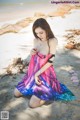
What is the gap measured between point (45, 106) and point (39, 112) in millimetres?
59

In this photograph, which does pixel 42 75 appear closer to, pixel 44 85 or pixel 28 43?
pixel 44 85

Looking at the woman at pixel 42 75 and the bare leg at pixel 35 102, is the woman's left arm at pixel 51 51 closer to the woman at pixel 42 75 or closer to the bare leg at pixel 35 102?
the woman at pixel 42 75

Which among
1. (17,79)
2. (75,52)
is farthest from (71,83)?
(17,79)

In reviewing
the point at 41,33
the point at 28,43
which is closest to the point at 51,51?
the point at 41,33

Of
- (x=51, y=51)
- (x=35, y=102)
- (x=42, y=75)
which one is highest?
(x=51, y=51)

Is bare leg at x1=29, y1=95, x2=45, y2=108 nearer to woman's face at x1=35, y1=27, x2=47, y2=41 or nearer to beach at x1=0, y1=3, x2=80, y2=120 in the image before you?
beach at x1=0, y1=3, x2=80, y2=120

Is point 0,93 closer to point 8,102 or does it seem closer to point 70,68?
point 8,102

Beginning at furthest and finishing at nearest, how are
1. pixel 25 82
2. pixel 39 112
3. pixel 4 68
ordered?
pixel 4 68 < pixel 25 82 < pixel 39 112

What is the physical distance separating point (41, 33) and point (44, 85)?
304mm

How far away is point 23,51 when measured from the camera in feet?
5.30

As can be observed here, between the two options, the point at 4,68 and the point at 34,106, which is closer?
the point at 34,106

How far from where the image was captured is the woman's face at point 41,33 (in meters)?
1.40

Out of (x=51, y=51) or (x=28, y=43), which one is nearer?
(x=51, y=51)

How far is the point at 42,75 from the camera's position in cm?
146
